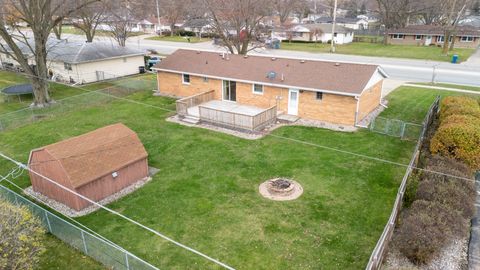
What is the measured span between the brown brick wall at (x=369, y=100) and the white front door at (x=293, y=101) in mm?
4115

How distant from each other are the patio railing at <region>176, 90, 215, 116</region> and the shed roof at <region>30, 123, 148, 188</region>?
7805 millimetres

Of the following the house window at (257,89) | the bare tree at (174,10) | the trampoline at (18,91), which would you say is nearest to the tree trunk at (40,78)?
the trampoline at (18,91)

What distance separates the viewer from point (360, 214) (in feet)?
45.0

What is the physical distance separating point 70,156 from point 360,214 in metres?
11.8

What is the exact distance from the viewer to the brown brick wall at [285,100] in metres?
22.3

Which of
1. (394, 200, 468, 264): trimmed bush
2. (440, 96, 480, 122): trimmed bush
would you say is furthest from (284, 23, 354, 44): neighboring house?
(394, 200, 468, 264): trimmed bush

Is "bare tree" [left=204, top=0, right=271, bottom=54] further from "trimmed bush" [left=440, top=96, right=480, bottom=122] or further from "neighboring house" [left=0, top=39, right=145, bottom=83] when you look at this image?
"trimmed bush" [left=440, top=96, right=480, bottom=122]

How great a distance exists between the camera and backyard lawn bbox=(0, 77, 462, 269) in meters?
11.9

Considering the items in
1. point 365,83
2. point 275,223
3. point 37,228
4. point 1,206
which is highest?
point 365,83

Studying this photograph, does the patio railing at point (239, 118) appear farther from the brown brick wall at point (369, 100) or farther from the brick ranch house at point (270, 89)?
the brown brick wall at point (369, 100)

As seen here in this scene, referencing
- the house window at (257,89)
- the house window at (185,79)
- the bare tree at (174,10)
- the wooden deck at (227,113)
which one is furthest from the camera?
the bare tree at (174,10)

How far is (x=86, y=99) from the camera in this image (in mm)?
28984

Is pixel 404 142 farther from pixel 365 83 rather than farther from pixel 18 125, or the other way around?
pixel 18 125

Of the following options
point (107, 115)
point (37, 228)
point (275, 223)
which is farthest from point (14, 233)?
point (107, 115)
